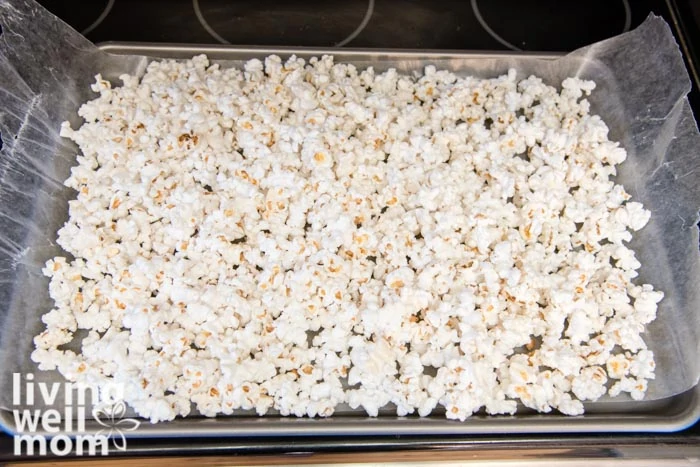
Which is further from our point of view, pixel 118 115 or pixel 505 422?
→ pixel 118 115

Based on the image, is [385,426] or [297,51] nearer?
[385,426]

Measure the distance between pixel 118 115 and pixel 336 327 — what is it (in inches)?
24.5

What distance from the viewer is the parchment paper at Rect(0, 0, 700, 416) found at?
3.52ft

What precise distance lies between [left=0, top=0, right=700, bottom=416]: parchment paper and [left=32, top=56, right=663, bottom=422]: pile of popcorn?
4cm

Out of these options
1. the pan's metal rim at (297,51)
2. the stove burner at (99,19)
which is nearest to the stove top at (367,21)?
the stove burner at (99,19)

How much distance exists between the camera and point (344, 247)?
3.64 feet

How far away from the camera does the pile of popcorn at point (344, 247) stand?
1025mm

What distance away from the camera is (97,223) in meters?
1.12

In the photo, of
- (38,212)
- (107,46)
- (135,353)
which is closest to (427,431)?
(135,353)

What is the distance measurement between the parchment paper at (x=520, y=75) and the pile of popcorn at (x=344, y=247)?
4 cm

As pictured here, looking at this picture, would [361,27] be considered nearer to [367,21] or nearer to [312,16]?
[367,21]

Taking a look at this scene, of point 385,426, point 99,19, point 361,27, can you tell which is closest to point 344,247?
point 385,426

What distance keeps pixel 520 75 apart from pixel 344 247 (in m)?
0.56

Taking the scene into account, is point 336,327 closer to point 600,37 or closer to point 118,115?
point 118,115
